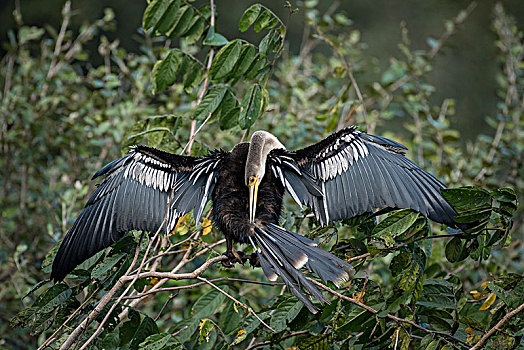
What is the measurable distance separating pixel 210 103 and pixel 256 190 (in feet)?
1.50

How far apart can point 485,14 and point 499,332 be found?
10.9 m

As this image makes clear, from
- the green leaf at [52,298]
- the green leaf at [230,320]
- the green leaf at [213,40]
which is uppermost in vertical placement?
the green leaf at [213,40]

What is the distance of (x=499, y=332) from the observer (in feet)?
5.80

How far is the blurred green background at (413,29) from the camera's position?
8.33 meters

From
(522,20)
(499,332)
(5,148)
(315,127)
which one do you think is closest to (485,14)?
(522,20)

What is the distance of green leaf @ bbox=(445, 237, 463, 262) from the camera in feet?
6.59

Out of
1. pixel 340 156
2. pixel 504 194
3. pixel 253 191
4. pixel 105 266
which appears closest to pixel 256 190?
pixel 253 191

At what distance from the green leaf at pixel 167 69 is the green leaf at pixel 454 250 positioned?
148 centimetres

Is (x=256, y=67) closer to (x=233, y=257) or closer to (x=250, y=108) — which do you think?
(x=250, y=108)

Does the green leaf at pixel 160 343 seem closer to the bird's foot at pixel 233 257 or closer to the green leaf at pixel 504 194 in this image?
the bird's foot at pixel 233 257

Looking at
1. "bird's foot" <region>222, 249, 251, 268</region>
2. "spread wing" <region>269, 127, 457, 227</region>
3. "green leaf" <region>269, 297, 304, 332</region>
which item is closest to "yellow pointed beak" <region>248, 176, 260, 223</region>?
"spread wing" <region>269, 127, 457, 227</region>

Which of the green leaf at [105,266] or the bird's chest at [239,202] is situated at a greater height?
the bird's chest at [239,202]

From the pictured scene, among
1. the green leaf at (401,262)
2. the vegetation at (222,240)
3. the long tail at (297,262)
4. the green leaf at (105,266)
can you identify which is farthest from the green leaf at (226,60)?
the green leaf at (401,262)

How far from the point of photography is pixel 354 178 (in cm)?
236
